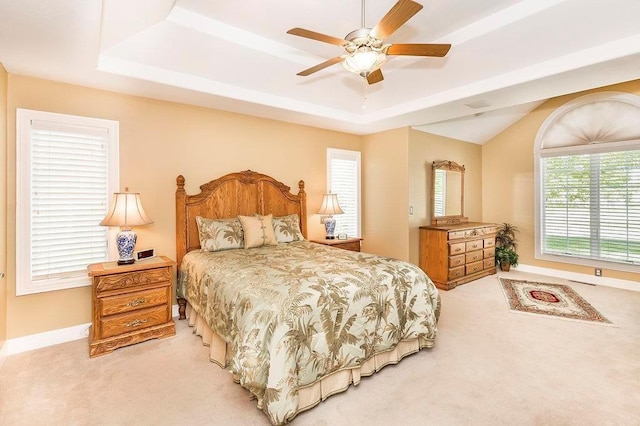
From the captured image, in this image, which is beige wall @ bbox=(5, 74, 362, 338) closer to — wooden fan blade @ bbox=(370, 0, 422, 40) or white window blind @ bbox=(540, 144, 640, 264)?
wooden fan blade @ bbox=(370, 0, 422, 40)

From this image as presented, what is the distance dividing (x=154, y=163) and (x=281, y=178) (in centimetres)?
173

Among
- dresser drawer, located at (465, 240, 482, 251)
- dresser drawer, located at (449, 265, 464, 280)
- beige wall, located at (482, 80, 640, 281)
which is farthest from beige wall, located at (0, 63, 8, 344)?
beige wall, located at (482, 80, 640, 281)

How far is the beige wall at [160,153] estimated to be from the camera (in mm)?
2883

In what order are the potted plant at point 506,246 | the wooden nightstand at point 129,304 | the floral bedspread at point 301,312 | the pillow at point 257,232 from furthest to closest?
the potted plant at point 506,246
the pillow at point 257,232
the wooden nightstand at point 129,304
the floral bedspread at point 301,312

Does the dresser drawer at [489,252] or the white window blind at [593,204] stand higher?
the white window blind at [593,204]

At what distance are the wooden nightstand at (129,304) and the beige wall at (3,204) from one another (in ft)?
2.07

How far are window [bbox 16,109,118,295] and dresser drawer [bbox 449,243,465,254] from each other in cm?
455

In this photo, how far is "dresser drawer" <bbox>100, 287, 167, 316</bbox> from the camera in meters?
2.77

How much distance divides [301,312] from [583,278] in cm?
549

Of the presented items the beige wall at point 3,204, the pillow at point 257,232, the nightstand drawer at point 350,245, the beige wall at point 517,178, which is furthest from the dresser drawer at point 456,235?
the beige wall at point 3,204

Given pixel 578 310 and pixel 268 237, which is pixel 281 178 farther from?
pixel 578 310

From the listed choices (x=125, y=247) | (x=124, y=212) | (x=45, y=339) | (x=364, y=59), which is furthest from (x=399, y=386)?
(x=45, y=339)

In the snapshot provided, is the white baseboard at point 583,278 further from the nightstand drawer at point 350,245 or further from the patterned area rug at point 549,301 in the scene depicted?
the nightstand drawer at point 350,245

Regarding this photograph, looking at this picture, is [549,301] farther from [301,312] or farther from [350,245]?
[301,312]
